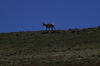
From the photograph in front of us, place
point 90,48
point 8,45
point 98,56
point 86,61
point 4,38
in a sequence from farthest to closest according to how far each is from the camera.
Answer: point 4,38 < point 8,45 < point 90,48 < point 98,56 < point 86,61

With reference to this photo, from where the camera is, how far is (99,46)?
48.2m

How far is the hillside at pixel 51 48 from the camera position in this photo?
129ft

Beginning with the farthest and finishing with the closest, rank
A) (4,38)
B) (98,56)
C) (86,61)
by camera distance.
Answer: (4,38) → (98,56) → (86,61)

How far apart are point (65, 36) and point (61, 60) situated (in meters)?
16.5

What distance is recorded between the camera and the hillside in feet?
129

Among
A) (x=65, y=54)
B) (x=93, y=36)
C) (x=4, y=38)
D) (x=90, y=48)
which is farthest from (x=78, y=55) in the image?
(x=4, y=38)

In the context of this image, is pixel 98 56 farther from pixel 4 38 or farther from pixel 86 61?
pixel 4 38

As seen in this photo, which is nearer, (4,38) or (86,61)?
(86,61)

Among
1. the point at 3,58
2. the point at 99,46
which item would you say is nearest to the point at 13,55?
the point at 3,58

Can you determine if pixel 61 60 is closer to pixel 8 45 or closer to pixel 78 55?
pixel 78 55

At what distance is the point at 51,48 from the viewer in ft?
164

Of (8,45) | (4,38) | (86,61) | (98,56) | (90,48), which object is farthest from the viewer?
(4,38)

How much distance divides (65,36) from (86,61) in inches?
713

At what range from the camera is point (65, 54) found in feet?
145
